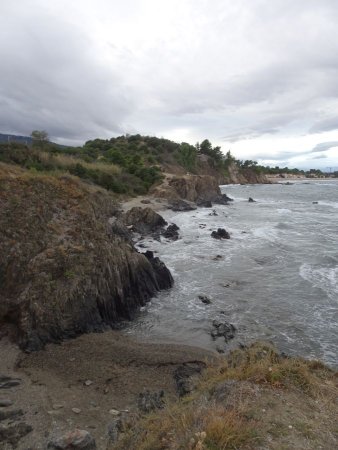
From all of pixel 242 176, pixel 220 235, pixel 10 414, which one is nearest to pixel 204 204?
pixel 220 235

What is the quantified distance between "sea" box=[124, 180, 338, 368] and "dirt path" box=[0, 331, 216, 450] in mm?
1435

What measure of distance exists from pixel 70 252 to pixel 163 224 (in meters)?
20.4

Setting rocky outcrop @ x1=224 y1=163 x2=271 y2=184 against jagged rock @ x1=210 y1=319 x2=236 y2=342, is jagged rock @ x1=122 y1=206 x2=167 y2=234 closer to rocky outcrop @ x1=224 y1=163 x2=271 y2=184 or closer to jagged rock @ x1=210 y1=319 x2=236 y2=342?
jagged rock @ x1=210 y1=319 x2=236 y2=342

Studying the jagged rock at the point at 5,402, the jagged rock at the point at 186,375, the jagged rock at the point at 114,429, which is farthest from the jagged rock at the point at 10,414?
the jagged rock at the point at 186,375

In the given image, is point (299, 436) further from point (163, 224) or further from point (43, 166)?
point (43, 166)

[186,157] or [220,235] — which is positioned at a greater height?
[186,157]

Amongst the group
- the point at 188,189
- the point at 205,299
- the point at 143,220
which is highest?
the point at 188,189

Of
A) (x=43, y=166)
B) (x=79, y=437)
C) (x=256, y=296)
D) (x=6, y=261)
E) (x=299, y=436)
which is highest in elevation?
(x=43, y=166)

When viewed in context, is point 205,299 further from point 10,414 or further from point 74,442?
point 74,442

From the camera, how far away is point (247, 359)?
8.35 m

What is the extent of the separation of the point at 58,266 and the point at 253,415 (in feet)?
27.1

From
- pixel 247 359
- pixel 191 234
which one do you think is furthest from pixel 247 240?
pixel 247 359

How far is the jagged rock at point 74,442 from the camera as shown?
5.94m

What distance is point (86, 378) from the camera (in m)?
9.16
